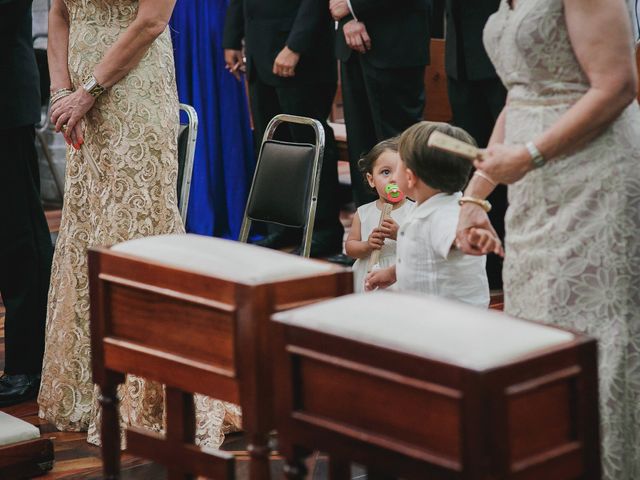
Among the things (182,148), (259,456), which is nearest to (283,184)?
(182,148)

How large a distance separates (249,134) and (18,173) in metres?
2.58

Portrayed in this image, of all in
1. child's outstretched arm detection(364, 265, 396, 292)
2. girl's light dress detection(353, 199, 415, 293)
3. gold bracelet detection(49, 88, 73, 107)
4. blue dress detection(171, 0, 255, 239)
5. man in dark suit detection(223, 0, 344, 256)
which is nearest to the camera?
child's outstretched arm detection(364, 265, 396, 292)

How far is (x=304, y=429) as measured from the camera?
81.6 inches

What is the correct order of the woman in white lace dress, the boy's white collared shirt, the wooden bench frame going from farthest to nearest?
the boy's white collared shirt
the woman in white lace dress
the wooden bench frame

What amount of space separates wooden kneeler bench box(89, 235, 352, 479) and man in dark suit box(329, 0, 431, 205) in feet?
8.07

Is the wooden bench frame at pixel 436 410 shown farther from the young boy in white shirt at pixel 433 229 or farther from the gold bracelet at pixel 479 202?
the young boy in white shirt at pixel 433 229

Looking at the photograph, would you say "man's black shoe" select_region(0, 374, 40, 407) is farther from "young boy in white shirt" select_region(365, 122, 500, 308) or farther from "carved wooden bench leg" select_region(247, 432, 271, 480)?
"carved wooden bench leg" select_region(247, 432, 271, 480)

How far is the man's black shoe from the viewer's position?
4188 millimetres

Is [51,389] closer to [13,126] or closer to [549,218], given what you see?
[13,126]

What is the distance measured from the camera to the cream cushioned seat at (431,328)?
1.82 meters

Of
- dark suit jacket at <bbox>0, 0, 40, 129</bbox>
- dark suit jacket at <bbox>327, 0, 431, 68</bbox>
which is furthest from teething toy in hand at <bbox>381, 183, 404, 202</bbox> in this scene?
dark suit jacket at <bbox>327, 0, 431, 68</bbox>

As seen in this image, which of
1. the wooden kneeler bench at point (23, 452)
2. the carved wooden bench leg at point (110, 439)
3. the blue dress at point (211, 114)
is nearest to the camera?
the carved wooden bench leg at point (110, 439)

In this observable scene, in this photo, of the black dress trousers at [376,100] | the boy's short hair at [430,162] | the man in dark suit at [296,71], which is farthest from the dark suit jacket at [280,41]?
the boy's short hair at [430,162]

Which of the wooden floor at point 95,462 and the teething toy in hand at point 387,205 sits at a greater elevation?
the teething toy in hand at point 387,205
